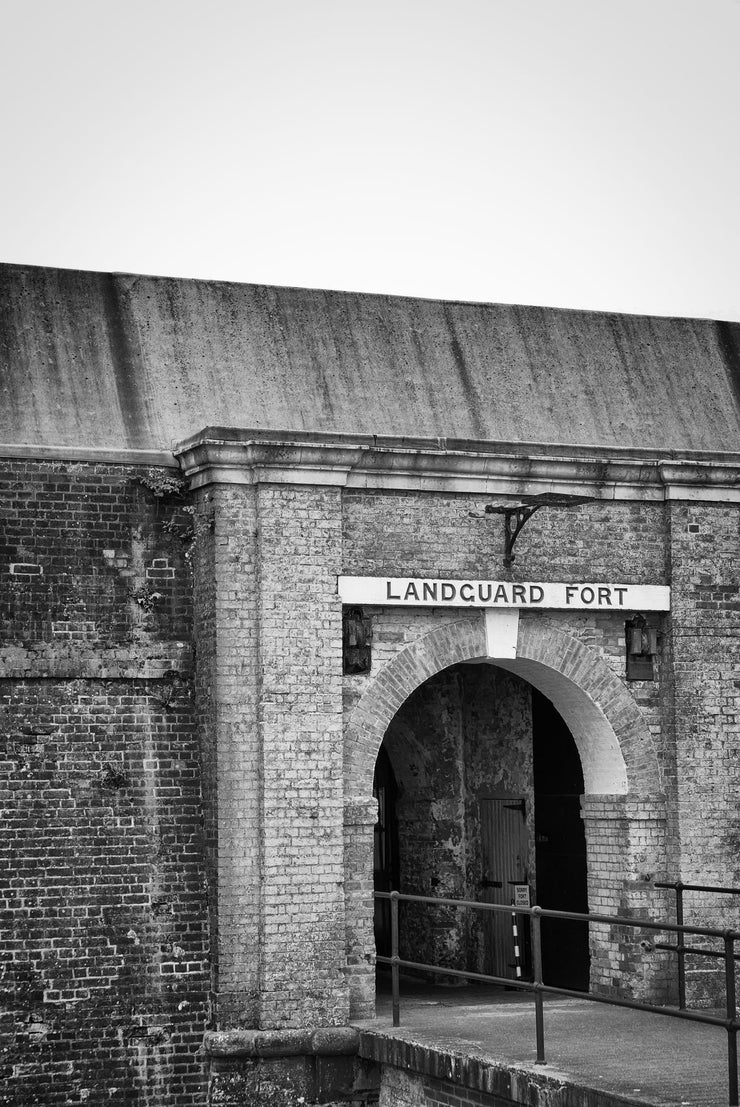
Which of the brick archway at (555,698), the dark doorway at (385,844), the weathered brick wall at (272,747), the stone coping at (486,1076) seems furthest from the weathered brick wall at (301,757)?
the dark doorway at (385,844)

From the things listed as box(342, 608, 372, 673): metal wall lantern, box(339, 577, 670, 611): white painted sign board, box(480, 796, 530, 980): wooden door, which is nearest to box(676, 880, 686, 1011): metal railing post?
box(480, 796, 530, 980): wooden door

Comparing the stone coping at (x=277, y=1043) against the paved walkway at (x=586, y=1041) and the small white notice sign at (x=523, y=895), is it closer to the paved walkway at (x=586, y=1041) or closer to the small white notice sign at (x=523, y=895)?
the paved walkway at (x=586, y=1041)

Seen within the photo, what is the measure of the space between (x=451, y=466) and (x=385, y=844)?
5.61 meters

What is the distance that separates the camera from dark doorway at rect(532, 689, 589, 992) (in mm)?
14711

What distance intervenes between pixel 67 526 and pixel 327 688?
94.3 inches

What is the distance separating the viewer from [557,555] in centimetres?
1356

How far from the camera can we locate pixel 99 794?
40.4 feet

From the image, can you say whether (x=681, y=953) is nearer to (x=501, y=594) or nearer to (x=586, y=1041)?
(x=586, y=1041)

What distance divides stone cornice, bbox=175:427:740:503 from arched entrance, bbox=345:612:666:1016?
1.19 metres

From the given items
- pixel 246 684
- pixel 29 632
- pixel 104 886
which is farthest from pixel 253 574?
pixel 104 886

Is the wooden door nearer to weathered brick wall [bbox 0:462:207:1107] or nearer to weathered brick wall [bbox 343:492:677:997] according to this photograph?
weathered brick wall [bbox 343:492:677:997]

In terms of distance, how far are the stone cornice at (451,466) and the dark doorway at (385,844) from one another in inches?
171

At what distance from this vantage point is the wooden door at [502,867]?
15.3 metres

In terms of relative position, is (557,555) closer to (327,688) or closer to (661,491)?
(661,491)
